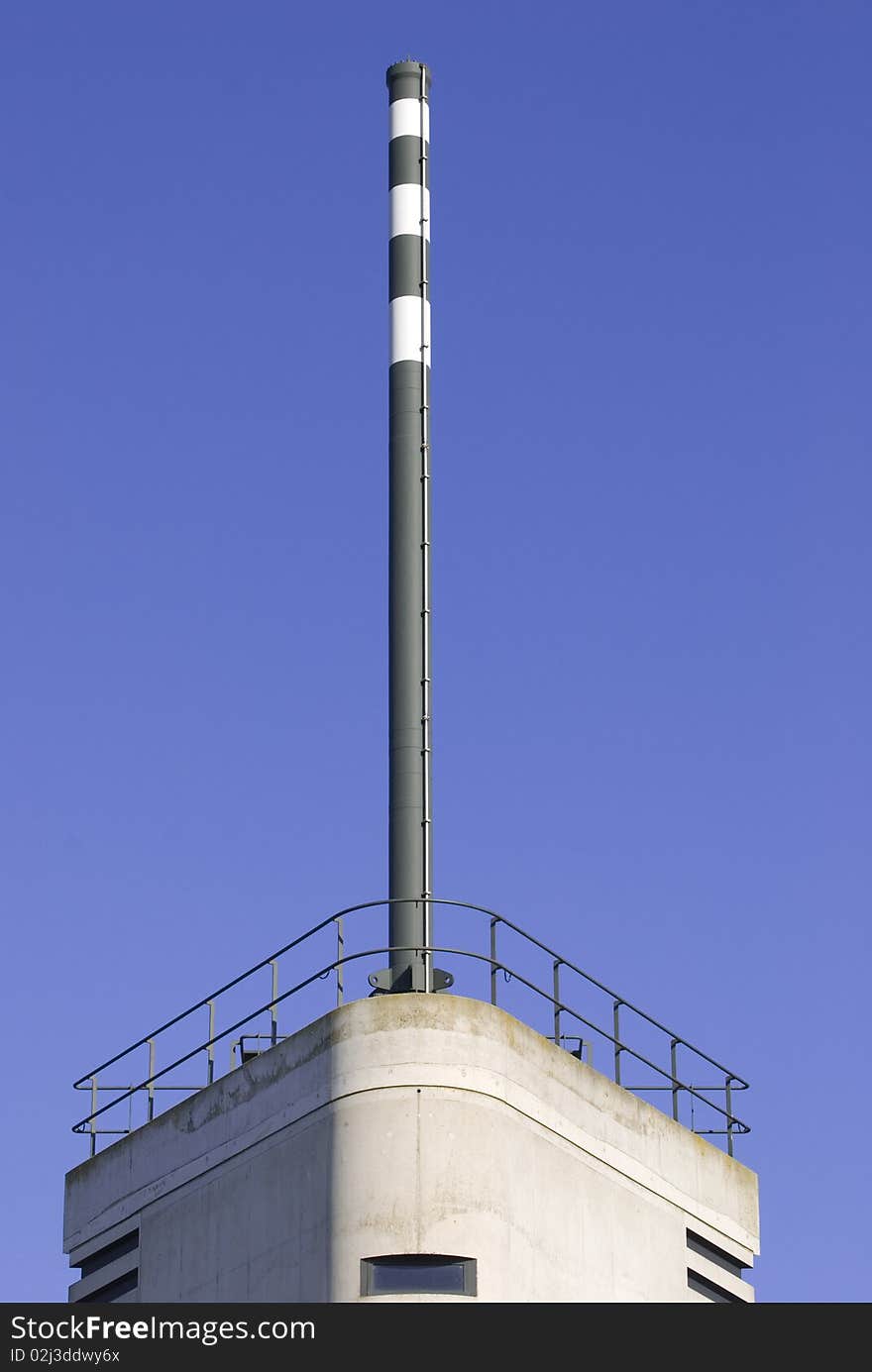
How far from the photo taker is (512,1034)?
35.4 meters

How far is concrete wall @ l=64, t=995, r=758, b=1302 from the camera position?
33.8 metres

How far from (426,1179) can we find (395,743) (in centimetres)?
835

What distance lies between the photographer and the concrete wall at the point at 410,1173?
33.8 meters

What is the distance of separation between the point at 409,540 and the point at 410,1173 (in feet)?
37.4

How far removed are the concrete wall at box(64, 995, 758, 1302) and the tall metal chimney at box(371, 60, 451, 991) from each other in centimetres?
210

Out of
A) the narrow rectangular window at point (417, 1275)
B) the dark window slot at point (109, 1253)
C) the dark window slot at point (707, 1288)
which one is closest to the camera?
the narrow rectangular window at point (417, 1275)

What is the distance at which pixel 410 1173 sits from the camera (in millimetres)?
33688

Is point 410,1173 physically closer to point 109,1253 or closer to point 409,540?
point 109,1253

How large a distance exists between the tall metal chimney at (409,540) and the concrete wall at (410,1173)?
2.10m

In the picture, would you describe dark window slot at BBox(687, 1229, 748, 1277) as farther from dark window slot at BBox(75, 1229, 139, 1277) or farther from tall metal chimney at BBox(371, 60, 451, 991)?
dark window slot at BBox(75, 1229, 139, 1277)

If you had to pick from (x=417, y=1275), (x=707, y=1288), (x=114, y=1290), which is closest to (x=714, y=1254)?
(x=707, y=1288)

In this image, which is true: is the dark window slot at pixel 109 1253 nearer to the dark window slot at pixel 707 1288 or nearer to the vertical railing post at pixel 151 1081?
the vertical railing post at pixel 151 1081
